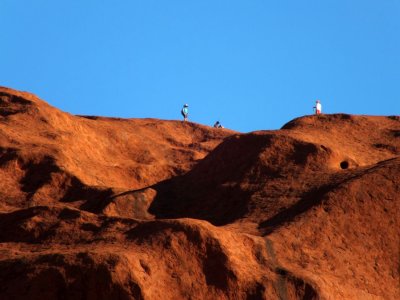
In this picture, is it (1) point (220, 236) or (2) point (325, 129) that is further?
(2) point (325, 129)

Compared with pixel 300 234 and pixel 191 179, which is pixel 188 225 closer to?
pixel 300 234

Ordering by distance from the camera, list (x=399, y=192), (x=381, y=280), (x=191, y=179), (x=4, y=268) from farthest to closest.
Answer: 1. (x=191, y=179)
2. (x=399, y=192)
3. (x=381, y=280)
4. (x=4, y=268)

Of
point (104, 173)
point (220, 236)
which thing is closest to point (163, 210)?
point (104, 173)

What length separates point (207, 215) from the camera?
96.9 ft

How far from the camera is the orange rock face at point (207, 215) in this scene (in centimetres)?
2186

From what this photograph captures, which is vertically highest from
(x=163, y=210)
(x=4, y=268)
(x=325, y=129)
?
(x=325, y=129)

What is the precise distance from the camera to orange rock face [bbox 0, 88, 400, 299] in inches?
861

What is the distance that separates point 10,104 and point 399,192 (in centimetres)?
1906

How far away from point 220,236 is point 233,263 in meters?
0.86

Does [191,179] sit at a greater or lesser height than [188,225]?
greater

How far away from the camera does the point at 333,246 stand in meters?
25.2

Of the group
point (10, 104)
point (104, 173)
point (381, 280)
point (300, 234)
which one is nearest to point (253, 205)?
point (300, 234)

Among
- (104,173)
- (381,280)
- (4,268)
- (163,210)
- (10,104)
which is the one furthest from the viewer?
(10,104)

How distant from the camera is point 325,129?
33781 mm
